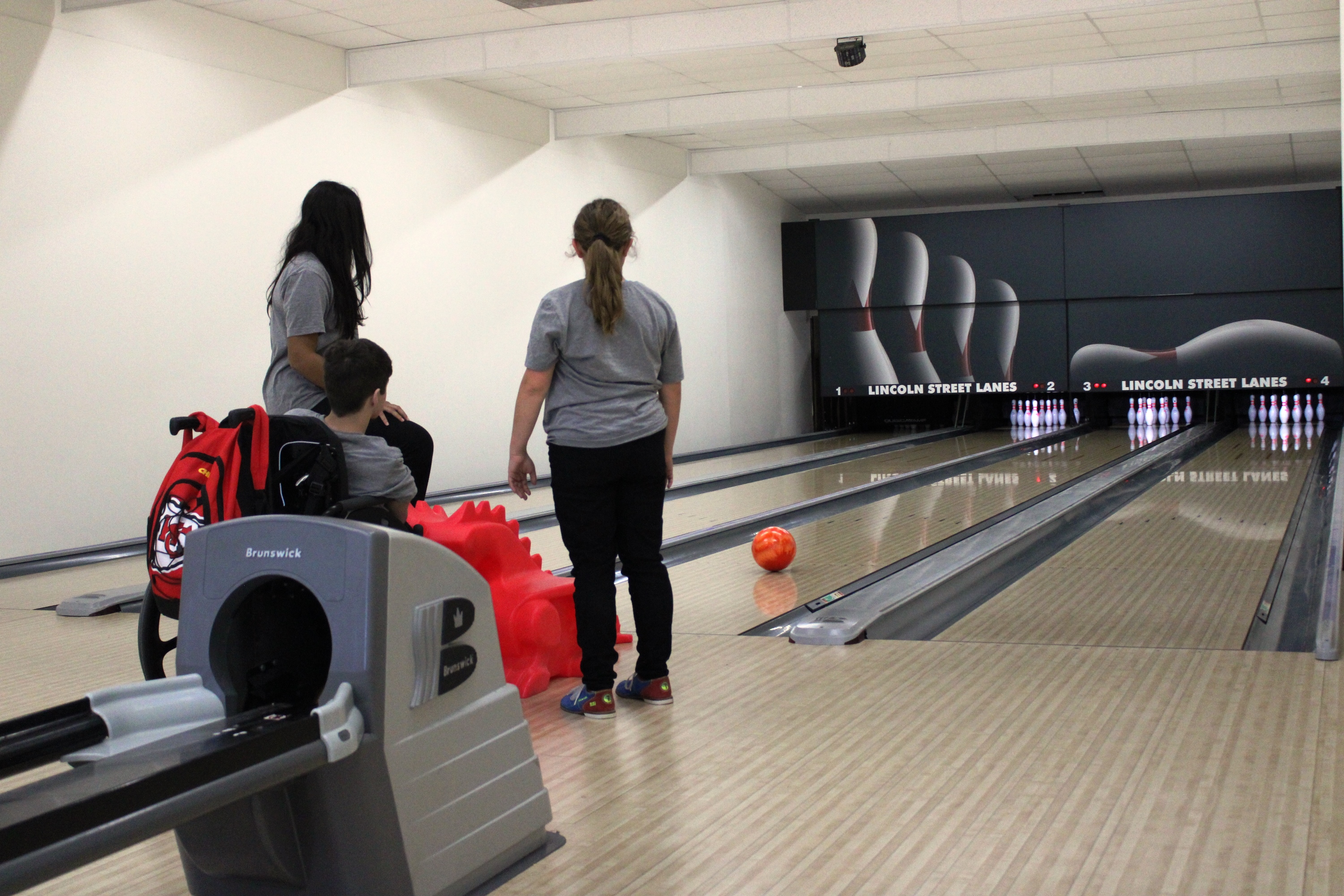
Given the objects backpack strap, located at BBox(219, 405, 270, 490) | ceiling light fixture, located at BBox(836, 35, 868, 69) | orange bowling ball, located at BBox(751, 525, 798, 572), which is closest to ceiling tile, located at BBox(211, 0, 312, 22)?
ceiling light fixture, located at BBox(836, 35, 868, 69)

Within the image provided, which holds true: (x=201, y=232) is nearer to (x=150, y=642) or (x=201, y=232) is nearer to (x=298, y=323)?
(x=298, y=323)

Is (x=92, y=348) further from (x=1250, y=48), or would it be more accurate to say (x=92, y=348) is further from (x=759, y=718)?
(x=1250, y=48)

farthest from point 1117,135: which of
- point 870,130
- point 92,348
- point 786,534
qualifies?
point 92,348

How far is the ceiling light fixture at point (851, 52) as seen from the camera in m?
6.33

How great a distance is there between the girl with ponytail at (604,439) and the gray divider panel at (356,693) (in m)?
0.76

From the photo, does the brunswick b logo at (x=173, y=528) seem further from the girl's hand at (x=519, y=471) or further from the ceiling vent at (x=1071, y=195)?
the ceiling vent at (x=1071, y=195)

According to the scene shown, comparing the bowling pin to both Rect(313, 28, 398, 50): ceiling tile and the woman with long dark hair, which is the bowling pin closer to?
Rect(313, 28, 398, 50): ceiling tile

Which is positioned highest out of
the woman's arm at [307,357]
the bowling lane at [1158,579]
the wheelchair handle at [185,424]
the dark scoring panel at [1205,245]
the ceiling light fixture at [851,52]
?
the ceiling light fixture at [851,52]

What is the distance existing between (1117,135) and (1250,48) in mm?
→ 1853

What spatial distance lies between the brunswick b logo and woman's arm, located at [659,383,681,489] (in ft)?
2.98

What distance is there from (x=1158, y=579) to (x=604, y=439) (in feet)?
7.44

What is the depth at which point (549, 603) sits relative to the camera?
9.04 ft

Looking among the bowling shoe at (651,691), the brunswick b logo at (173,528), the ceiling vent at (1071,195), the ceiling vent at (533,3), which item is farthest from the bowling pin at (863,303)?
the brunswick b logo at (173,528)

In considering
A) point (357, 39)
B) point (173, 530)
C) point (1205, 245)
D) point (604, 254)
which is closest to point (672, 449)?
point (604, 254)
